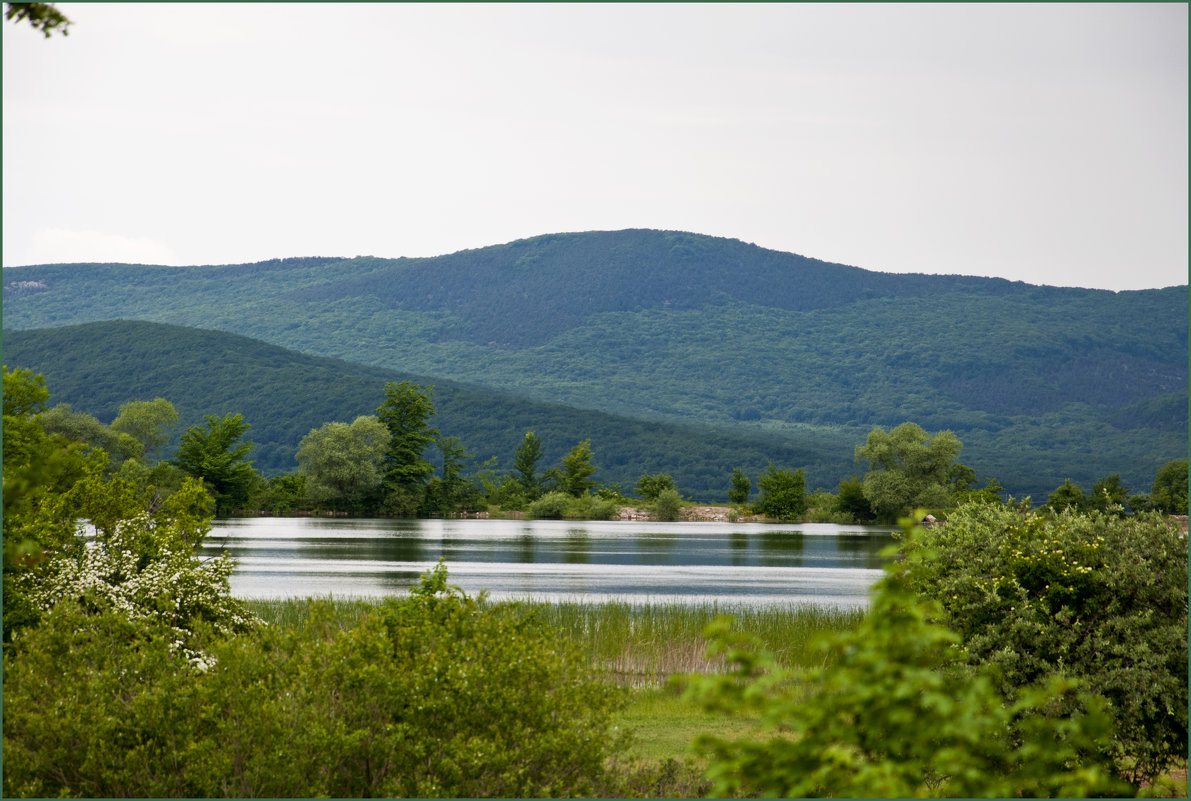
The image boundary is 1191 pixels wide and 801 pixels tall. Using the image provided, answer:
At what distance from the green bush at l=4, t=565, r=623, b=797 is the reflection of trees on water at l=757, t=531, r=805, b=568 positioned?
1401 inches

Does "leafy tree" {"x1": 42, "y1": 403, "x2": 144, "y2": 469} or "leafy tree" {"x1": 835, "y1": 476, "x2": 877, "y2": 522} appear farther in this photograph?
"leafy tree" {"x1": 835, "y1": 476, "x2": 877, "y2": 522}

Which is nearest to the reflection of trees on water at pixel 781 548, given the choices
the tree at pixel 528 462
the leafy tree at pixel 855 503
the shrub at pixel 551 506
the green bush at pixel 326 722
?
the leafy tree at pixel 855 503

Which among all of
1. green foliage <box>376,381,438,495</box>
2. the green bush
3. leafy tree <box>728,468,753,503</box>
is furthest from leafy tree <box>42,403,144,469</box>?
the green bush

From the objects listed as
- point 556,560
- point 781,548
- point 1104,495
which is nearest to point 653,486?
point 781,548

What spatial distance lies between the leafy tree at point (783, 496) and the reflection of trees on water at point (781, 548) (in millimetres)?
13825

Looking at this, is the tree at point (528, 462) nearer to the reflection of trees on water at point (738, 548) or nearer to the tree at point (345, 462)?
the tree at point (345, 462)

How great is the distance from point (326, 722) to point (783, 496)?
8054 centimetres

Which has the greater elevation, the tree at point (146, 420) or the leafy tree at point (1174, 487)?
the tree at point (146, 420)

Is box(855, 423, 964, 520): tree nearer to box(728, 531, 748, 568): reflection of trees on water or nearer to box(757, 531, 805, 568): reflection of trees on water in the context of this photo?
box(757, 531, 805, 568): reflection of trees on water

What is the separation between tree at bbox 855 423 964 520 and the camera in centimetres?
7412

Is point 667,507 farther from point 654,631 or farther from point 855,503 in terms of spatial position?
point 654,631

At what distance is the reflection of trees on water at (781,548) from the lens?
1694 inches

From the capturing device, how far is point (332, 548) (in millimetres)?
44375

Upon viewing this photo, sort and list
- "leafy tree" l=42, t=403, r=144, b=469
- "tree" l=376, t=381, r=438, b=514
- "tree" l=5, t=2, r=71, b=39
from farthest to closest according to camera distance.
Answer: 1. "tree" l=376, t=381, r=438, b=514
2. "leafy tree" l=42, t=403, r=144, b=469
3. "tree" l=5, t=2, r=71, b=39
